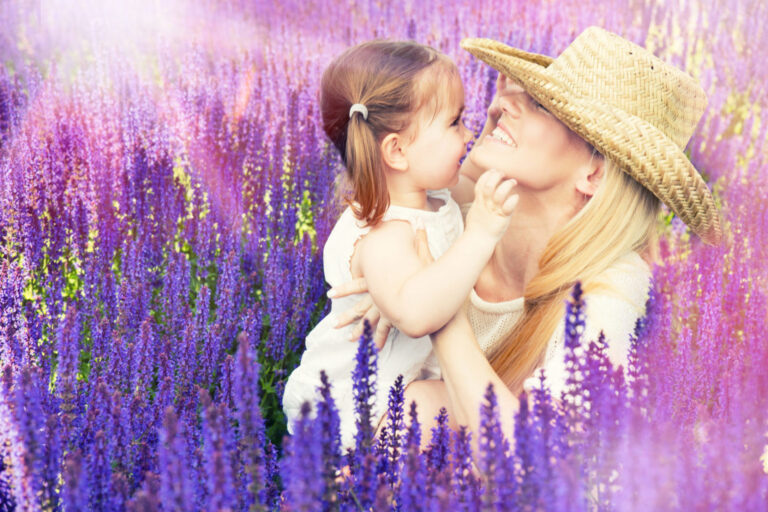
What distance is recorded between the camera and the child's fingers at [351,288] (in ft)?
8.07

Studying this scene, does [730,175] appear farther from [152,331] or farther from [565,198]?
[152,331]

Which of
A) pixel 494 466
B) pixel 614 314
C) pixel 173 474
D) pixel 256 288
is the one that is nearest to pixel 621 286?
pixel 614 314

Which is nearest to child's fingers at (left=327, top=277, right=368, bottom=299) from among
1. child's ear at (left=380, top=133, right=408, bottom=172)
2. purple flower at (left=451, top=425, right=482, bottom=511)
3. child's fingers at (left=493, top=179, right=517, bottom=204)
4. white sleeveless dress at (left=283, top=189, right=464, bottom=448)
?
white sleeveless dress at (left=283, top=189, right=464, bottom=448)

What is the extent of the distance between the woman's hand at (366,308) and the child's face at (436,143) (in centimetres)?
27

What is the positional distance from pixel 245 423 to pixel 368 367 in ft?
1.07

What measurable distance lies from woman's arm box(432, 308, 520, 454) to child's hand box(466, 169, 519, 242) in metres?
0.25

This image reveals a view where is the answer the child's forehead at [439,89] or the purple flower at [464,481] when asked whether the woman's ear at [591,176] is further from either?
the purple flower at [464,481]

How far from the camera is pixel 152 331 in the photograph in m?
2.36

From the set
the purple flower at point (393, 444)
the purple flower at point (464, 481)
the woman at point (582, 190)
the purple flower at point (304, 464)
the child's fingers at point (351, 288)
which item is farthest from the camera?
the child's fingers at point (351, 288)

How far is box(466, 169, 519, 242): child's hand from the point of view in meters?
2.15

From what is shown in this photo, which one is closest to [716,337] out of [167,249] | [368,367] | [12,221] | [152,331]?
[368,367]

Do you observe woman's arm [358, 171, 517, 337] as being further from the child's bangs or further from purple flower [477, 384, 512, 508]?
purple flower [477, 384, 512, 508]

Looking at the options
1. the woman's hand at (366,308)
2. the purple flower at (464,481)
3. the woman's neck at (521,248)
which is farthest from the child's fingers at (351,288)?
the purple flower at (464,481)

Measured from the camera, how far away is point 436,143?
2.57 metres
